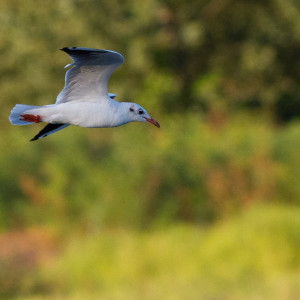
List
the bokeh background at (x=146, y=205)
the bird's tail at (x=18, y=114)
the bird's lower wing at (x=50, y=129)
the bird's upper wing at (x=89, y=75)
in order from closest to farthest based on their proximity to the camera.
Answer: the bird's upper wing at (x=89, y=75) < the bird's tail at (x=18, y=114) < the bird's lower wing at (x=50, y=129) < the bokeh background at (x=146, y=205)

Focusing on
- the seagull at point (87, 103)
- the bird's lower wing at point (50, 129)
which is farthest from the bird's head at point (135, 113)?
the bird's lower wing at point (50, 129)

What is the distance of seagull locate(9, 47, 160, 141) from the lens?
4227 mm

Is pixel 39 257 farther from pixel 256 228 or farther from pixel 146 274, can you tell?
pixel 256 228

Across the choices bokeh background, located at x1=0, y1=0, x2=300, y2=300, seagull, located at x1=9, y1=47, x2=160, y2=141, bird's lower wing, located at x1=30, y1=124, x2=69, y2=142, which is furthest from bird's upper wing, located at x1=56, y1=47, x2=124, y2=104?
bokeh background, located at x1=0, y1=0, x2=300, y2=300

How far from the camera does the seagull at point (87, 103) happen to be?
4227 millimetres

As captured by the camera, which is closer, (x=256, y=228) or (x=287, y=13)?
(x=256, y=228)

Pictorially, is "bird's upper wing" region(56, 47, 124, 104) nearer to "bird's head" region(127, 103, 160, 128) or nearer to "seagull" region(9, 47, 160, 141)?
"seagull" region(9, 47, 160, 141)

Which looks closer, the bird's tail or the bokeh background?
the bird's tail

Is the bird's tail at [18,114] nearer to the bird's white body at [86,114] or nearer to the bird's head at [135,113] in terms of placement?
the bird's white body at [86,114]

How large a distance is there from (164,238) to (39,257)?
151 cm

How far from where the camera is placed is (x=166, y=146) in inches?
468

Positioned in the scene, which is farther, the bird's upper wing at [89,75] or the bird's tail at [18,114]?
the bird's tail at [18,114]

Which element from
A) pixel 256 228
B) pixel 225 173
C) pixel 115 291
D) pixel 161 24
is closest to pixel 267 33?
pixel 161 24

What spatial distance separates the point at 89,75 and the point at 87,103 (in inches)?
6.8
